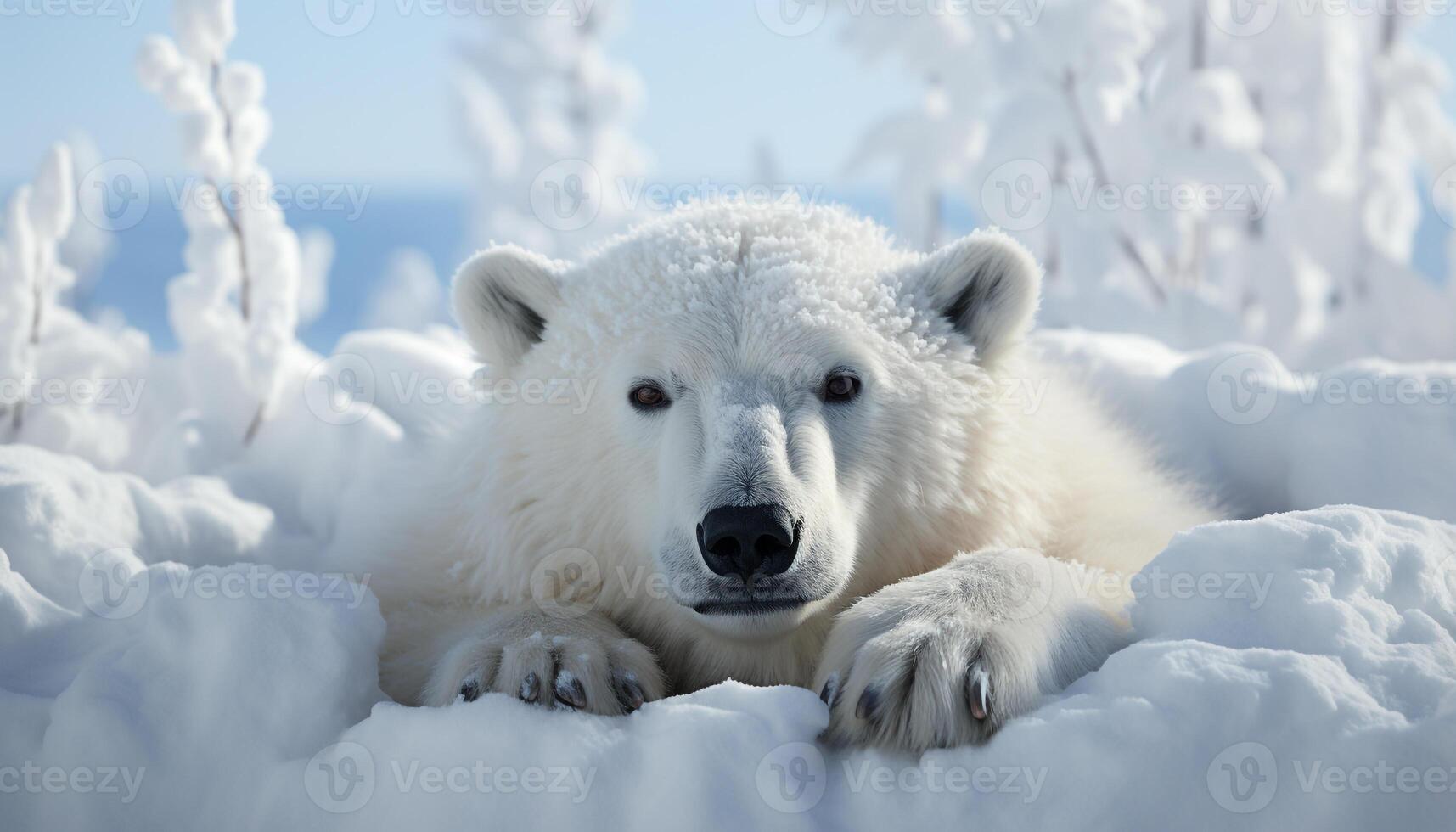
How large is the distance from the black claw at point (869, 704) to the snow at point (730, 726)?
0.09m

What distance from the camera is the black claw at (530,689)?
7.72ft

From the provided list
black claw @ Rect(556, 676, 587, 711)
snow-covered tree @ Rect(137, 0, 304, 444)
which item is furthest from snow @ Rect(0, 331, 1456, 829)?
snow-covered tree @ Rect(137, 0, 304, 444)

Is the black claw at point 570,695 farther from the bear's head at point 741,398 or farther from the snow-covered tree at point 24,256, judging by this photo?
the snow-covered tree at point 24,256

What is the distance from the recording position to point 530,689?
237 centimetres

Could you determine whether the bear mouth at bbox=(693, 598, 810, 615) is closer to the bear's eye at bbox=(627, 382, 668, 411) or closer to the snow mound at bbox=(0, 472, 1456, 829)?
the snow mound at bbox=(0, 472, 1456, 829)

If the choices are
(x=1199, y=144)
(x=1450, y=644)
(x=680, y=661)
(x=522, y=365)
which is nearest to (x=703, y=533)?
(x=680, y=661)

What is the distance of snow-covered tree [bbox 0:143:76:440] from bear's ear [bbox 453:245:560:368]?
2.85m

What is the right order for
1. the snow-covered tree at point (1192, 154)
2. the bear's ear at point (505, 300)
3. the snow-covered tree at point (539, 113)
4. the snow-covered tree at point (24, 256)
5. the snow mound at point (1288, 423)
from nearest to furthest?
the bear's ear at point (505, 300) < the snow mound at point (1288, 423) < the snow-covered tree at point (24, 256) < the snow-covered tree at point (1192, 154) < the snow-covered tree at point (539, 113)

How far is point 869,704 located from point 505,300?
1.81 meters

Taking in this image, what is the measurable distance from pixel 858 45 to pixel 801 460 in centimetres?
658

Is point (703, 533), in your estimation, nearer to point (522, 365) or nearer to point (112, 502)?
point (522, 365)

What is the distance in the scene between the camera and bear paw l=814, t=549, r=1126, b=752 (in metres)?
2.13

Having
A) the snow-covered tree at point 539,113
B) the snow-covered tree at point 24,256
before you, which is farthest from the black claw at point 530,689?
the snow-covered tree at point 539,113

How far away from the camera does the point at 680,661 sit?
2.99 meters
